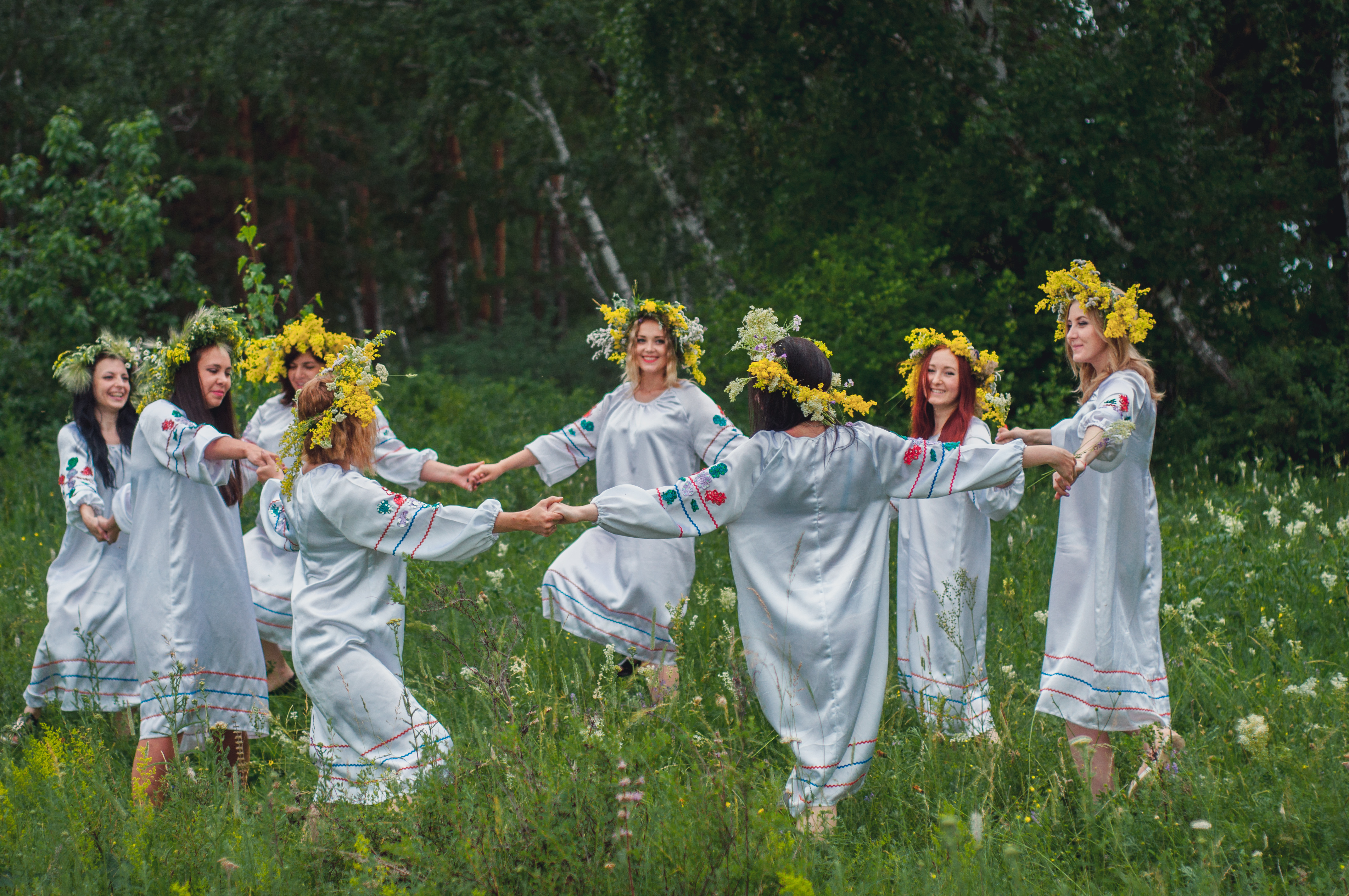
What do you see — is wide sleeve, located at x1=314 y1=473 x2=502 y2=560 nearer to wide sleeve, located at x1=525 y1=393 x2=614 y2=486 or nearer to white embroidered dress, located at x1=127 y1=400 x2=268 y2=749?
white embroidered dress, located at x1=127 y1=400 x2=268 y2=749

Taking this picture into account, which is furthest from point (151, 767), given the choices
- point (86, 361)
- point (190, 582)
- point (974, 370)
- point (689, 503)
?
point (974, 370)

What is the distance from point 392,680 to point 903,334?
29.7ft

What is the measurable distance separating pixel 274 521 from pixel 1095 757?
432cm

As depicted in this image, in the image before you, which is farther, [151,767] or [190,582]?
[190,582]

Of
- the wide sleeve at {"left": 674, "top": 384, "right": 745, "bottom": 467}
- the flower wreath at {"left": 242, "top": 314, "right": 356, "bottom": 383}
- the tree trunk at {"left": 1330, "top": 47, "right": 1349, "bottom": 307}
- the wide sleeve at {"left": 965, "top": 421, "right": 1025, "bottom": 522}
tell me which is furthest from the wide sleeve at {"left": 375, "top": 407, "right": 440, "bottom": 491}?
the tree trunk at {"left": 1330, "top": 47, "right": 1349, "bottom": 307}

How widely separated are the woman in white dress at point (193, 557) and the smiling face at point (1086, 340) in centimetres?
355

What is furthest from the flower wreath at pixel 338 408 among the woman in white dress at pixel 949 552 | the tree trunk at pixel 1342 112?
the tree trunk at pixel 1342 112

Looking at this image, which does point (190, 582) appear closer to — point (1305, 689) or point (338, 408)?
point (338, 408)

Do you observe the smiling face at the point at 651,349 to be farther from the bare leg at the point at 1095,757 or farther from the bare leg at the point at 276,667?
the bare leg at the point at 1095,757

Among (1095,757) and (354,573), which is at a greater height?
(354,573)

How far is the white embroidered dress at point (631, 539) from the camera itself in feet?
18.5

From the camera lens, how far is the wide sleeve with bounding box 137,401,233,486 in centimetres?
483

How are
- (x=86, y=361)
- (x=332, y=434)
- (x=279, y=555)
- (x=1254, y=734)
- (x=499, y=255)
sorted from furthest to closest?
(x=499, y=255) → (x=279, y=555) → (x=86, y=361) → (x=332, y=434) → (x=1254, y=734)

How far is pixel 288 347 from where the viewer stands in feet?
19.9
